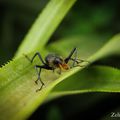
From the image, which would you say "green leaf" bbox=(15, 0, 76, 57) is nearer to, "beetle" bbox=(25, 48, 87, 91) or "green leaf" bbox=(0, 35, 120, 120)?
"beetle" bbox=(25, 48, 87, 91)

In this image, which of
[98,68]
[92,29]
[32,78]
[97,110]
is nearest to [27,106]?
[32,78]

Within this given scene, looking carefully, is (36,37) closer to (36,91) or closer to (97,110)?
(36,91)

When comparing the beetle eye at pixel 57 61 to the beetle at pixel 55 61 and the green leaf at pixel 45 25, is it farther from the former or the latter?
the green leaf at pixel 45 25

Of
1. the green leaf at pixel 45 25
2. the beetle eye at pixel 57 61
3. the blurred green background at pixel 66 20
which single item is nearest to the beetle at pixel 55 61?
the beetle eye at pixel 57 61

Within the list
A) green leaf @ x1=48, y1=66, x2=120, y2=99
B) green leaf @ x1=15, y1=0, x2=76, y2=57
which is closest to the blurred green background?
green leaf @ x1=15, y1=0, x2=76, y2=57

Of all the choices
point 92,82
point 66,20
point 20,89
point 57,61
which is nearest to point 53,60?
point 57,61

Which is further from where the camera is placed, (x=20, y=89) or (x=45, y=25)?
(x=45, y=25)

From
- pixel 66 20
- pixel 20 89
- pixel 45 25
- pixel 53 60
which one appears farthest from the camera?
pixel 66 20

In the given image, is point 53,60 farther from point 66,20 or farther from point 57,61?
point 66,20
